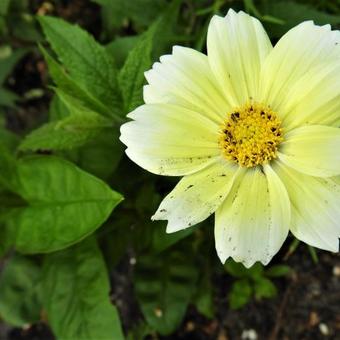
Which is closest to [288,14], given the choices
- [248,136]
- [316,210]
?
[248,136]

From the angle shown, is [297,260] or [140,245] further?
[297,260]

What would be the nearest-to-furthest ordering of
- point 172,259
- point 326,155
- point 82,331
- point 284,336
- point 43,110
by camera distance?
point 326,155
point 82,331
point 172,259
point 284,336
point 43,110

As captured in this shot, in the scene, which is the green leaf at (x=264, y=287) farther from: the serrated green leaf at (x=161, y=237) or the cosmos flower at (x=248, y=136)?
the cosmos flower at (x=248, y=136)

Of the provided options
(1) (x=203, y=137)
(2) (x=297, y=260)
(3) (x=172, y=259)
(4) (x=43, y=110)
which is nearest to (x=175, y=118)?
(1) (x=203, y=137)

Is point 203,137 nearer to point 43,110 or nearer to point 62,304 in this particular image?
point 62,304

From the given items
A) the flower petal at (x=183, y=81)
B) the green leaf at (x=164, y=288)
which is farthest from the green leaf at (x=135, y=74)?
the green leaf at (x=164, y=288)

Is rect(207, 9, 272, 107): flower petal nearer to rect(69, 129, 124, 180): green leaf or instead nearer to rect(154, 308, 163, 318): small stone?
rect(69, 129, 124, 180): green leaf

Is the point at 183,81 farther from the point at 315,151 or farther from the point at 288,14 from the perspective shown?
the point at 288,14

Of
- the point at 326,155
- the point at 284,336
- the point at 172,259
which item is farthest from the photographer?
the point at 284,336
